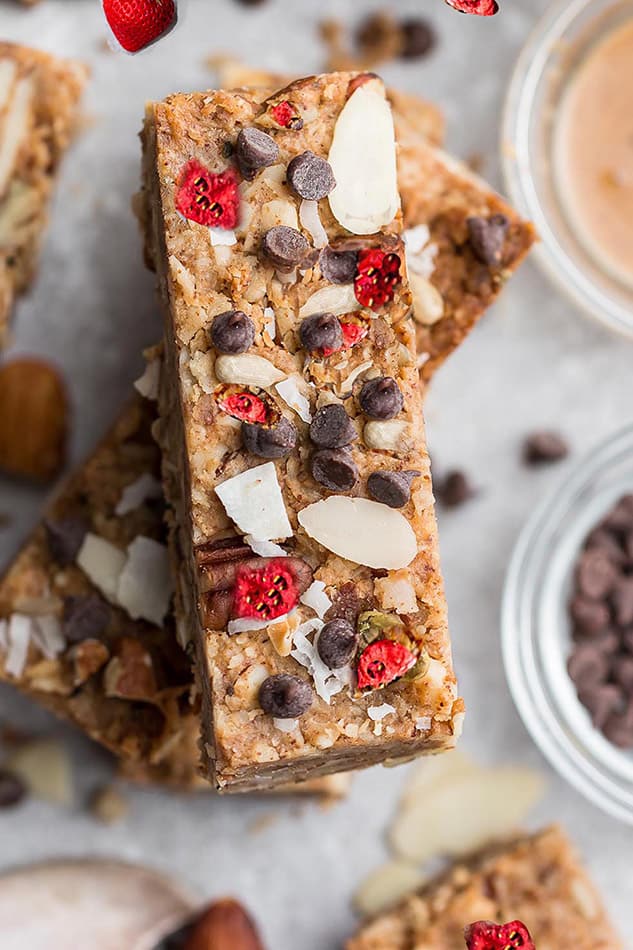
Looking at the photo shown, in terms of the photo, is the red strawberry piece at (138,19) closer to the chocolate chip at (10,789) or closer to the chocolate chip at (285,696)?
the chocolate chip at (285,696)

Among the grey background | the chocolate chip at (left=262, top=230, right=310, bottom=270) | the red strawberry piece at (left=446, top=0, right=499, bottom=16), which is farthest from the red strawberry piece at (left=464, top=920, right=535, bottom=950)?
the red strawberry piece at (left=446, top=0, right=499, bottom=16)

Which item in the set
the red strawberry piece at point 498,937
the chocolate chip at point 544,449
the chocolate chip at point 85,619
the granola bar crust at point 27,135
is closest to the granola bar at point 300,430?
the chocolate chip at point 85,619

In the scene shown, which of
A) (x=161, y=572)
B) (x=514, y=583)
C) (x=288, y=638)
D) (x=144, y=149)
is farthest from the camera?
(x=514, y=583)

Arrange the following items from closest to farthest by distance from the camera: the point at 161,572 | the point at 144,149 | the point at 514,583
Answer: the point at 144,149 < the point at 161,572 < the point at 514,583

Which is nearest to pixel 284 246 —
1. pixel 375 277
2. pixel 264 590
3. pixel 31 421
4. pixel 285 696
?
pixel 375 277

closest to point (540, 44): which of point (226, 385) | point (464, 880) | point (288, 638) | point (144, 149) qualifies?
point (144, 149)

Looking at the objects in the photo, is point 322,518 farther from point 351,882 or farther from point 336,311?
point 351,882

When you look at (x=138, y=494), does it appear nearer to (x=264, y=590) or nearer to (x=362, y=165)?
(x=264, y=590)

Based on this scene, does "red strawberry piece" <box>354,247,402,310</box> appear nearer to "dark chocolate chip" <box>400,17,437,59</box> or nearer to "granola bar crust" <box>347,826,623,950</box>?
"dark chocolate chip" <box>400,17,437,59</box>
